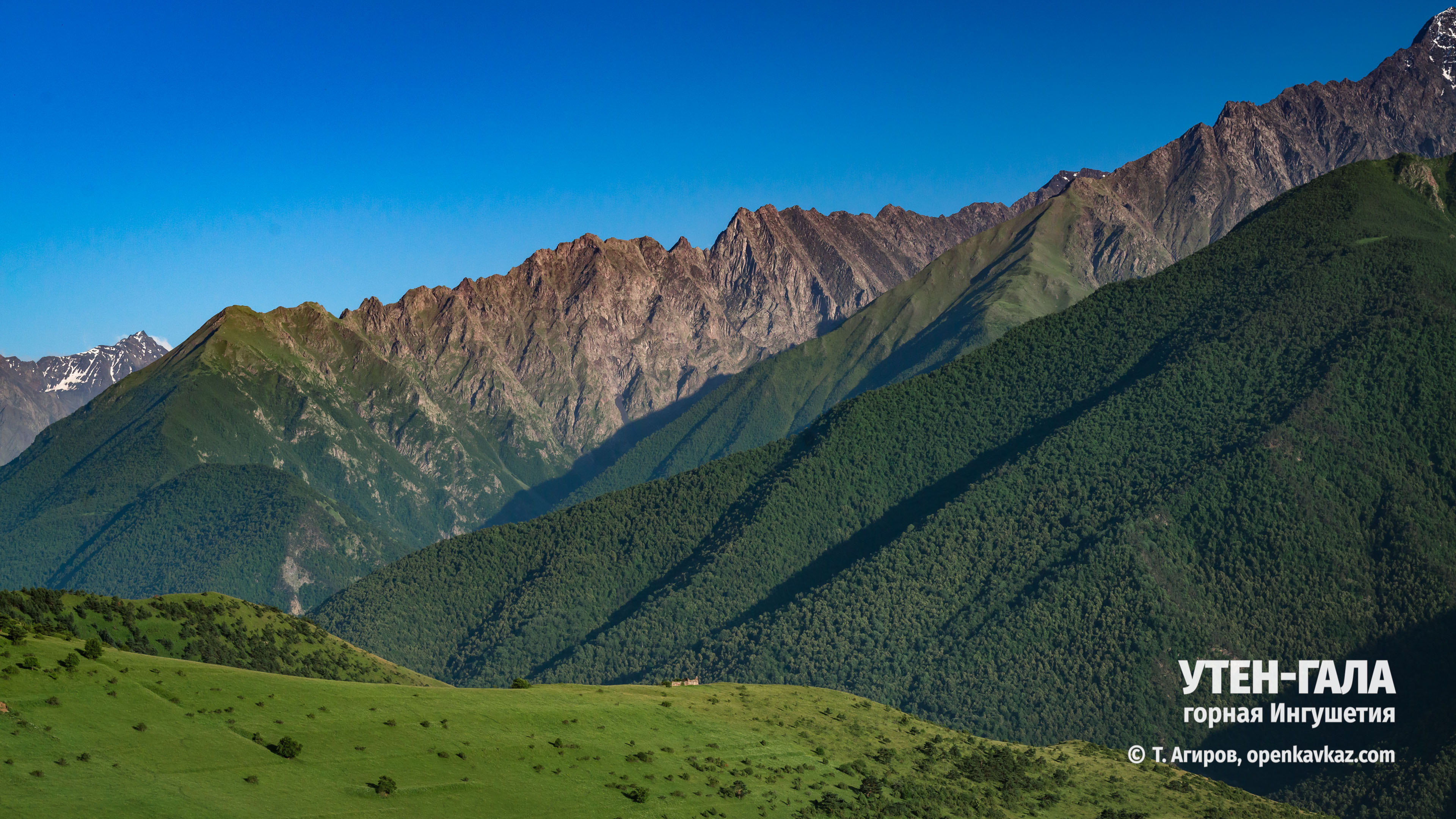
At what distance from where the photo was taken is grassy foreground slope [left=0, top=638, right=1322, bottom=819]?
88500mm

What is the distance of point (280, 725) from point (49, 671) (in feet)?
62.3

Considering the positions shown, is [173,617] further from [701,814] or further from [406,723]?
[701,814]

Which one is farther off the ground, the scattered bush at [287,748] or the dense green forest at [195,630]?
the dense green forest at [195,630]

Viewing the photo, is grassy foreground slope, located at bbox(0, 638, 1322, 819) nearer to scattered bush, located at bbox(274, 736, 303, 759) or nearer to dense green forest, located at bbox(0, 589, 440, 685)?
scattered bush, located at bbox(274, 736, 303, 759)

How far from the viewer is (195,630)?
172 metres

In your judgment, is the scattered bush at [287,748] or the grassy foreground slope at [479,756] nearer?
the grassy foreground slope at [479,756]

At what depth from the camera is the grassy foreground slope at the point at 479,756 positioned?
3484 inches

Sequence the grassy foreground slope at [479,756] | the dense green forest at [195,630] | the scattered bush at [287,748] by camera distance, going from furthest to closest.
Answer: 1. the dense green forest at [195,630]
2. the scattered bush at [287,748]
3. the grassy foreground slope at [479,756]

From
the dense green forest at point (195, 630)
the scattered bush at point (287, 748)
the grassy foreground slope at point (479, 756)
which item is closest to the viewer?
the grassy foreground slope at point (479, 756)

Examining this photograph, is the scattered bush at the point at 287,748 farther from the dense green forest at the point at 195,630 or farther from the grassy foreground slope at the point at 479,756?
the dense green forest at the point at 195,630

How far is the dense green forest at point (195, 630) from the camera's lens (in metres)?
147

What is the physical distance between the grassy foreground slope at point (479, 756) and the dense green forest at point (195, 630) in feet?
93.0

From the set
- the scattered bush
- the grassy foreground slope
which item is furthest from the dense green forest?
the scattered bush

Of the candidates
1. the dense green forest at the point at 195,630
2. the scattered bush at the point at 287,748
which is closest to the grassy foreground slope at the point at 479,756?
the scattered bush at the point at 287,748
